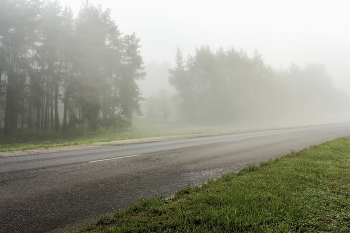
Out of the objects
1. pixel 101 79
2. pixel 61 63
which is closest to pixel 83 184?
pixel 101 79

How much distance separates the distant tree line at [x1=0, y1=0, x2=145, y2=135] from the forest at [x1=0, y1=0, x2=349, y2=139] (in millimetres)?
102

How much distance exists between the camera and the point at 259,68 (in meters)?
50.9

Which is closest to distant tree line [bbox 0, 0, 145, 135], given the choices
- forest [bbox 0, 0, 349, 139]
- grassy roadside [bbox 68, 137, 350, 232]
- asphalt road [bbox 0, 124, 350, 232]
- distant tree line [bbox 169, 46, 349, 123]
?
forest [bbox 0, 0, 349, 139]

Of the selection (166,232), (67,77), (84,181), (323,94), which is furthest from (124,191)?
(323,94)

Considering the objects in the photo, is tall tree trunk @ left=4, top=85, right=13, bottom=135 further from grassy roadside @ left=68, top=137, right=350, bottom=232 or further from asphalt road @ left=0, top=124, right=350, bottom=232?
grassy roadside @ left=68, top=137, right=350, bottom=232

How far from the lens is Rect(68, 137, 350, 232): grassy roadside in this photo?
2.94m

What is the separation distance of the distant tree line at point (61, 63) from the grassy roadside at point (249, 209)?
73.5 ft

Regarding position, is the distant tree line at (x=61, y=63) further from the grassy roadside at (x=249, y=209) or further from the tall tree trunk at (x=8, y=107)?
the grassy roadside at (x=249, y=209)

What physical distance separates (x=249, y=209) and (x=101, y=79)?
27038mm

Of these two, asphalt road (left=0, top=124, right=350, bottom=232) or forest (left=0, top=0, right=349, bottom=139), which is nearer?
asphalt road (left=0, top=124, right=350, bottom=232)

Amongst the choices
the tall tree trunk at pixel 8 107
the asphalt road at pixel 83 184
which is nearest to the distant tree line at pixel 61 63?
the tall tree trunk at pixel 8 107

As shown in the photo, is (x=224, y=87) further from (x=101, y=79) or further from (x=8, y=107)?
(x=8, y=107)

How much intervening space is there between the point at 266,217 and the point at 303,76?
260 ft

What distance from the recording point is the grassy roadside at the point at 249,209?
2.94 meters
